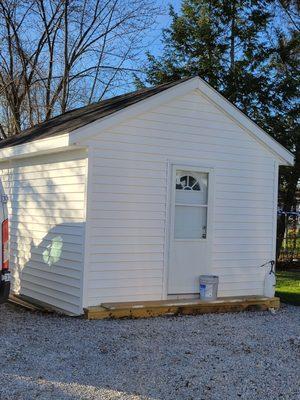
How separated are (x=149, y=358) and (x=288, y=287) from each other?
7111mm

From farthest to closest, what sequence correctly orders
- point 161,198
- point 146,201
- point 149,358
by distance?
point 161,198
point 146,201
point 149,358

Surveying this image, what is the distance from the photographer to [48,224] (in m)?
8.81

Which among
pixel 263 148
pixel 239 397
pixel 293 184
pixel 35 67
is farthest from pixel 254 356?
pixel 35 67

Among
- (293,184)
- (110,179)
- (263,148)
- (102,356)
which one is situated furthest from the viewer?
(293,184)

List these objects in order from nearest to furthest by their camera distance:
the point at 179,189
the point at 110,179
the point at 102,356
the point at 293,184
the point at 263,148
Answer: the point at 102,356, the point at 110,179, the point at 179,189, the point at 263,148, the point at 293,184

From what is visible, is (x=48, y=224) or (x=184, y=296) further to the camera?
(x=48, y=224)

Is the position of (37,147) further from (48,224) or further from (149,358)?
(149,358)

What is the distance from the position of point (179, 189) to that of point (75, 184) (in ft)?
5.36

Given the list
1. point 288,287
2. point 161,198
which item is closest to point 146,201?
point 161,198

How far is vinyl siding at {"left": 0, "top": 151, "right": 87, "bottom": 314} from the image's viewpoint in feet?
26.3

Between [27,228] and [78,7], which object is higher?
[78,7]

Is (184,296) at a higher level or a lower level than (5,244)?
lower

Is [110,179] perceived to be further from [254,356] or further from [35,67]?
[35,67]

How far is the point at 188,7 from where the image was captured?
19422 millimetres
